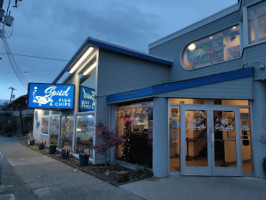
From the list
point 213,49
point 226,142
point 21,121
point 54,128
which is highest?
point 213,49

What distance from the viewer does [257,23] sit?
7.32m

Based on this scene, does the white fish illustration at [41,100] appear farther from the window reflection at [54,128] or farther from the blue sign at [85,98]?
the window reflection at [54,128]

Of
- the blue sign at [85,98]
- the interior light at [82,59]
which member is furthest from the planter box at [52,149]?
the interior light at [82,59]

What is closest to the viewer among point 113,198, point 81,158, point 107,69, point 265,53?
point 113,198

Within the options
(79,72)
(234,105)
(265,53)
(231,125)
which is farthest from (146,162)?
(79,72)

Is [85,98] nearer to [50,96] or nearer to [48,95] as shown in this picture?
[50,96]

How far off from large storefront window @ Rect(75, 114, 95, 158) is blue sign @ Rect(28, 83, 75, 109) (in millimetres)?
1273

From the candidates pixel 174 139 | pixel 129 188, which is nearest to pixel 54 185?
pixel 129 188

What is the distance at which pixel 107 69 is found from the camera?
9.45 m

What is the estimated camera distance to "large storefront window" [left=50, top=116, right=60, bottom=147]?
13.5 metres

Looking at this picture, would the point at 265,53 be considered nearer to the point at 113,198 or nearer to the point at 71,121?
the point at 113,198

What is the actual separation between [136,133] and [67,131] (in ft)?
18.7

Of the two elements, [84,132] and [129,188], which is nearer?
[129,188]

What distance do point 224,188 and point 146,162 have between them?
2.81 m
